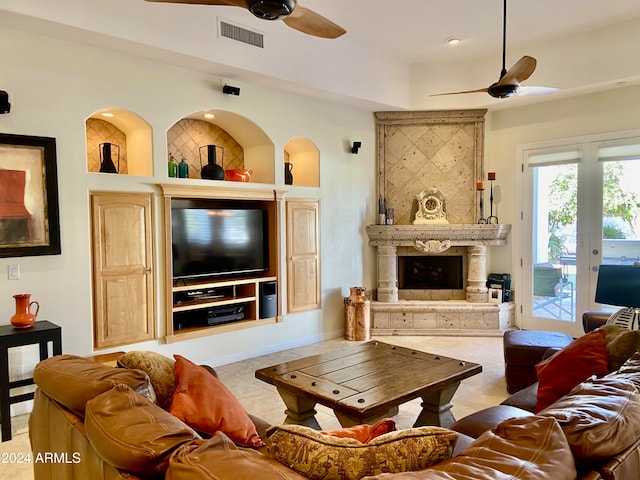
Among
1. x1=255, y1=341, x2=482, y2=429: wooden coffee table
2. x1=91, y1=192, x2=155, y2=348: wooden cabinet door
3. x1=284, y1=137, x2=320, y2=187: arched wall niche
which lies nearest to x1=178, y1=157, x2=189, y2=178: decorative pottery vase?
x1=91, y1=192, x2=155, y2=348: wooden cabinet door

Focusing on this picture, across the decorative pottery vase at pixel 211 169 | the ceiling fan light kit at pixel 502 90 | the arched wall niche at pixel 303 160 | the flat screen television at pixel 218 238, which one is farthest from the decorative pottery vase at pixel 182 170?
the ceiling fan light kit at pixel 502 90

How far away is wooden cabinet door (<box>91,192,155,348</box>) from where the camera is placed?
3984 mm

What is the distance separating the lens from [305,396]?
264 centimetres

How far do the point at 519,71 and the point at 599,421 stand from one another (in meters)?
3.05

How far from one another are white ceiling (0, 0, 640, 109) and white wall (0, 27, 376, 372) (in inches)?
6.9

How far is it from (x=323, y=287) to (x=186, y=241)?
194 cm

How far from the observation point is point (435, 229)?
6172 millimetres

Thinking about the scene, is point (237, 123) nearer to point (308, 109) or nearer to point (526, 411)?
point (308, 109)

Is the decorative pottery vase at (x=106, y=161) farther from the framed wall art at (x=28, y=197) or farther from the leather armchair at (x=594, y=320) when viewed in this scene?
the leather armchair at (x=594, y=320)

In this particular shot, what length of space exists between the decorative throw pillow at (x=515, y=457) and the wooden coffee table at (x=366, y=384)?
1.12 metres

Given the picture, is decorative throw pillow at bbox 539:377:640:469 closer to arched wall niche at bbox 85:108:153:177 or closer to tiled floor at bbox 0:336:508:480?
tiled floor at bbox 0:336:508:480

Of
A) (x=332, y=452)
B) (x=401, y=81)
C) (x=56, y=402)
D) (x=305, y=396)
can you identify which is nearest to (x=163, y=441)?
(x=332, y=452)

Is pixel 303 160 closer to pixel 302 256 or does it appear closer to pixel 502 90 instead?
pixel 302 256

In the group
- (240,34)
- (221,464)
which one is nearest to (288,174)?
(240,34)
